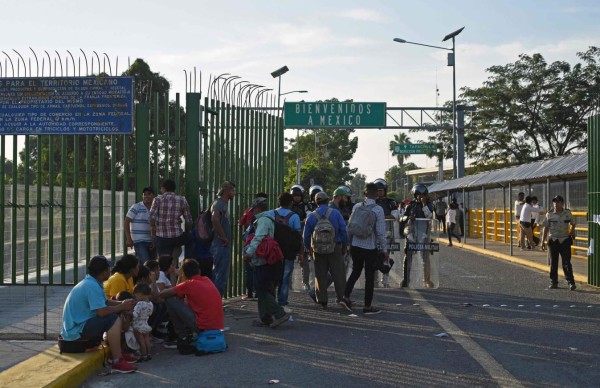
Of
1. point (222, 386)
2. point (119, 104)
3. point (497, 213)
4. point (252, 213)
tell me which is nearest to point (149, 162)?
point (119, 104)

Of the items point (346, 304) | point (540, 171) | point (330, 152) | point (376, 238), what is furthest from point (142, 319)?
point (330, 152)

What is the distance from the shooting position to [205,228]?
1098cm

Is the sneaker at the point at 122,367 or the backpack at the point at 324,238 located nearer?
the sneaker at the point at 122,367

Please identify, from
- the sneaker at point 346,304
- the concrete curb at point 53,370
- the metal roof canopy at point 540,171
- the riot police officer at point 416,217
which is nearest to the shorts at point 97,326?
the concrete curb at point 53,370

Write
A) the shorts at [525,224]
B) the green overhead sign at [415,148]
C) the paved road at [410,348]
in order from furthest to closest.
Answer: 1. the green overhead sign at [415,148]
2. the shorts at [525,224]
3. the paved road at [410,348]

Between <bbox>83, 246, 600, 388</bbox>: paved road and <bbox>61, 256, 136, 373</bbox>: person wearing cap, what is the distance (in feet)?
1.01

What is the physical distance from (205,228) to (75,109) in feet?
7.44

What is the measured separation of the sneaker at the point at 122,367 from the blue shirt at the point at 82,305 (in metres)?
0.46

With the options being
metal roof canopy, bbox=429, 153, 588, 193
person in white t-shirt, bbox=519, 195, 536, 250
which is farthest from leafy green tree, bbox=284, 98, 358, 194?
person in white t-shirt, bbox=519, 195, 536, 250

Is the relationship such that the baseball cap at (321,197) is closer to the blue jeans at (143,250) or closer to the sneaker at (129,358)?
the blue jeans at (143,250)

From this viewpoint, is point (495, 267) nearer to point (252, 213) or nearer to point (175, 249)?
point (252, 213)

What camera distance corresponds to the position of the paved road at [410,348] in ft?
23.6

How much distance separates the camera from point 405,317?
431 inches

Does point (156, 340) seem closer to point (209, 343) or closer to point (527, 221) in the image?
point (209, 343)
